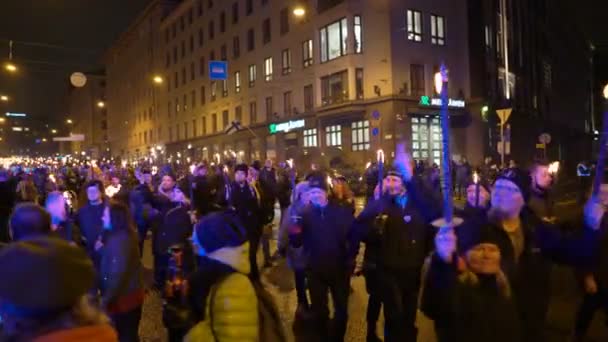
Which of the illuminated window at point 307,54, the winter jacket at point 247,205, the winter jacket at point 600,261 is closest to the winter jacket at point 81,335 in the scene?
the winter jacket at point 600,261

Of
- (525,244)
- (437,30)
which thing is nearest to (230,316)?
(525,244)

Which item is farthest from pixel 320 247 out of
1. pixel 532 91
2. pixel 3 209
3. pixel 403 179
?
pixel 532 91

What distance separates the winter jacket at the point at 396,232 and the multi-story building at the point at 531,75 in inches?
807

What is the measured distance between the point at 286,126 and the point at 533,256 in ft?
112

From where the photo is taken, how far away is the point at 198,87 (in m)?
54.3

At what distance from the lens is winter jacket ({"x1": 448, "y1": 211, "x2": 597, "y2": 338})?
3826mm

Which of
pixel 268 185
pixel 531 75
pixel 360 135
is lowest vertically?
pixel 268 185

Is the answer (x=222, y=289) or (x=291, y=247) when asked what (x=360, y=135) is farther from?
(x=222, y=289)

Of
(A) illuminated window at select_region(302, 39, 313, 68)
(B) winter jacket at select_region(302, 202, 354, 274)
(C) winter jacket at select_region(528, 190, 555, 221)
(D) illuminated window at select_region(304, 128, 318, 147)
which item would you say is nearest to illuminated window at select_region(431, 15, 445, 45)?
(A) illuminated window at select_region(302, 39, 313, 68)

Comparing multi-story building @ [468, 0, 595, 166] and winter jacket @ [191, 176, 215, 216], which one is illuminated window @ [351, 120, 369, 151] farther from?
winter jacket @ [191, 176, 215, 216]

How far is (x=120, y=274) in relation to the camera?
13.6 feet

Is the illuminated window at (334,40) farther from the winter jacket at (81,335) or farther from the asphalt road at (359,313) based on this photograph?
the winter jacket at (81,335)

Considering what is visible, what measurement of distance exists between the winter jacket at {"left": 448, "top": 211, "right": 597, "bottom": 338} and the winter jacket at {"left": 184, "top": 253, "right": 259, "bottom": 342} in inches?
67.5

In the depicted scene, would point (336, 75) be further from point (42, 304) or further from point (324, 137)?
point (42, 304)
